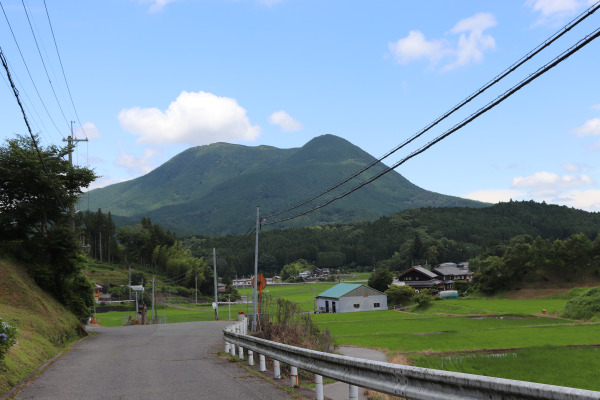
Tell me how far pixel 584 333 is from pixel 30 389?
3860cm

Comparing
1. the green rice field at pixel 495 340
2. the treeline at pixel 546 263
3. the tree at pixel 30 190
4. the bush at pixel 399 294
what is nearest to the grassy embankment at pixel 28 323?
the tree at pixel 30 190

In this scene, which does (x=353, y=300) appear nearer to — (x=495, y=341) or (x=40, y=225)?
(x=495, y=341)

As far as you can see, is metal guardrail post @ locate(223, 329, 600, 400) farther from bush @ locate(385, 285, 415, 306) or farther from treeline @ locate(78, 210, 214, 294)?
treeline @ locate(78, 210, 214, 294)

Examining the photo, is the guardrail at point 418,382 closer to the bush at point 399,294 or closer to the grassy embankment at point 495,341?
the grassy embankment at point 495,341

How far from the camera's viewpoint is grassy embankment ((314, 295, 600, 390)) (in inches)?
920

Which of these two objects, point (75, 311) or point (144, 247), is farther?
point (144, 247)

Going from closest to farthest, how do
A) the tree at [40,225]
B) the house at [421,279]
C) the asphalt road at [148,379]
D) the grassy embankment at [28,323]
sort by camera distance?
the asphalt road at [148,379]
the grassy embankment at [28,323]
the tree at [40,225]
the house at [421,279]

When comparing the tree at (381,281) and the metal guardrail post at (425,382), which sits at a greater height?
the metal guardrail post at (425,382)

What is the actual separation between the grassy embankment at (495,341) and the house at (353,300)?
635 inches

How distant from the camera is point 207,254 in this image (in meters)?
182

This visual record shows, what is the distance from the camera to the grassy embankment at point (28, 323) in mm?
13367

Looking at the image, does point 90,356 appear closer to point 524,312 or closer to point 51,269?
point 51,269

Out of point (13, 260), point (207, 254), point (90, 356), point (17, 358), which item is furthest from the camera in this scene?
point (207, 254)

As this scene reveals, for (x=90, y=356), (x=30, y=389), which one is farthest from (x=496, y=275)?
(x=30, y=389)
